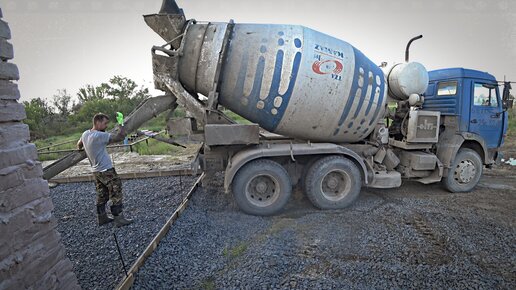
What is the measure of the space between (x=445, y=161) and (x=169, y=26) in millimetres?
6244

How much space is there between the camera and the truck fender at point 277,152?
421cm

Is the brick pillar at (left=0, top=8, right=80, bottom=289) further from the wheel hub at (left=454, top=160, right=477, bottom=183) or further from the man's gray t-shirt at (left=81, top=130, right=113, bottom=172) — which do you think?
the wheel hub at (left=454, top=160, right=477, bottom=183)

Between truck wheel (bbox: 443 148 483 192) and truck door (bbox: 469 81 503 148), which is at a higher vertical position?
truck door (bbox: 469 81 503 148)

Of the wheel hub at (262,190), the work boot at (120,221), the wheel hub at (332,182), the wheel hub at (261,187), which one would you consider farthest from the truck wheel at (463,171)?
the work boot at (120,221)

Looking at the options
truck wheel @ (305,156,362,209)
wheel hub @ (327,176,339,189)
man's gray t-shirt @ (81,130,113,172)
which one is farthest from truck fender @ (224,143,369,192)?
man's gray t-shirt @ (81,130,113,172)

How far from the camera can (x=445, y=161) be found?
17.8 feet

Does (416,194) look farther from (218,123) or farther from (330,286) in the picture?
(218,123)

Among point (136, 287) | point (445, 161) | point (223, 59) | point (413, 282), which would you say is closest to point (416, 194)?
point (445, 161)

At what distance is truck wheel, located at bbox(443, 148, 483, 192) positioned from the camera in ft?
18.0

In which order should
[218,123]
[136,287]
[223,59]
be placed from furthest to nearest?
1. [218,123]
2. [223,59]
3. [136,287]

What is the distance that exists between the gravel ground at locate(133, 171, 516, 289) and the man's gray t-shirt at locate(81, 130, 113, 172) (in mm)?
1531

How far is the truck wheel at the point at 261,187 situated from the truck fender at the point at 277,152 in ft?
0.51

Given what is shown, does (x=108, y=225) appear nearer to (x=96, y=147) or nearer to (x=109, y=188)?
(x=109, y=188)

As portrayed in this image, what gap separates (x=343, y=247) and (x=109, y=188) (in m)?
3.70
